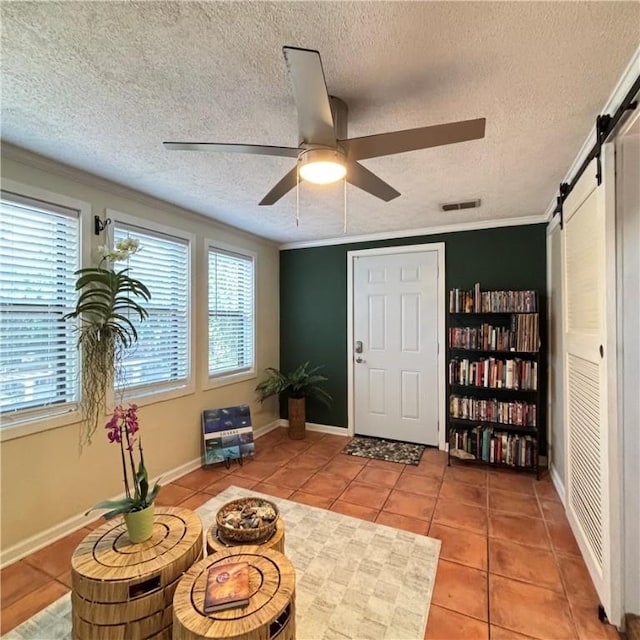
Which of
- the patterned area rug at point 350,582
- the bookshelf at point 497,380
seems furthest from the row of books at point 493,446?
the patterned area rug at point 350,582

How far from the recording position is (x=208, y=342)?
138 inches

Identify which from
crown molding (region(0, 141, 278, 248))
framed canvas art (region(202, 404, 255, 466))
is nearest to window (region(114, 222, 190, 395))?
crown molding (region(0, 141, 278, 248))

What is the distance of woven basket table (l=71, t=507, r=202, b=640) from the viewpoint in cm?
127

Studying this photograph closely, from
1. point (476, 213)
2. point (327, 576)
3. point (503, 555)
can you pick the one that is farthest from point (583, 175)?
point (327, 576)

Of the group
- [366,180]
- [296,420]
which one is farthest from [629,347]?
[296,420]

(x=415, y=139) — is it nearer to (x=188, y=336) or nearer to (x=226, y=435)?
(x=188, y=336)

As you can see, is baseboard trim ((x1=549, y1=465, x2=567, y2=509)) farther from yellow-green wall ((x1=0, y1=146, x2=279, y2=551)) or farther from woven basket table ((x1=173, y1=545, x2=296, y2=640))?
yellow-green wall ((x1=0, y1=146, x2=279, y2=551))

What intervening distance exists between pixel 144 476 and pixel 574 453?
2405mm

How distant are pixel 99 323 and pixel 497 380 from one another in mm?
3299

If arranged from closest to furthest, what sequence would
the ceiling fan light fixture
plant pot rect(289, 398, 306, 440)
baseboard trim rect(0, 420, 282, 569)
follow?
the ceiling fan light fixture → baseboard trim rect(0, 420, 282, 569) → plant pot rect(289, 398, 306, 440)

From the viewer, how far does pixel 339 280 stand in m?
4.27

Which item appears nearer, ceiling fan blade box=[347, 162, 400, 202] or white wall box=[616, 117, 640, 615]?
white wall box=[616, 117, 640, 615]

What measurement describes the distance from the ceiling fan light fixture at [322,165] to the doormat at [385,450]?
2854 millimetres

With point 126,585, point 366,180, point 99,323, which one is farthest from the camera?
Answer: point 99,323
